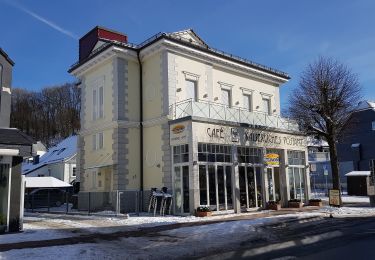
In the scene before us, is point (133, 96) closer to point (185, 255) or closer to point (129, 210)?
point (129, 210)

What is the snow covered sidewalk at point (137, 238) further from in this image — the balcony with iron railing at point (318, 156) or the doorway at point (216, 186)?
the balcony with iron railing at point (318, 156)

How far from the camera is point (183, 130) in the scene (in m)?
20.1

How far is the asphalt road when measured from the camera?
31.1 feet

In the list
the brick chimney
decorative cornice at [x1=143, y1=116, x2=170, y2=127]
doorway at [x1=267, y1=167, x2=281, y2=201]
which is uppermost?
the brick chimney

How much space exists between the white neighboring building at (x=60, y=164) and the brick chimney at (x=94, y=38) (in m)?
17.6

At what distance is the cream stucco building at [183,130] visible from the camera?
20391mm

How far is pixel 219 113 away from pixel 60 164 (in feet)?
88.0

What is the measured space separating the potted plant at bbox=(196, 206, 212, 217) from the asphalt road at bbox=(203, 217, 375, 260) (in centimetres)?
388

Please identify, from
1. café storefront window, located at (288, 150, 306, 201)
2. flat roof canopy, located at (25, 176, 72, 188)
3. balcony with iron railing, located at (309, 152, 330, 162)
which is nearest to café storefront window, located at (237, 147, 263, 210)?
café storefront window, located at (288, 150, 306, 201)

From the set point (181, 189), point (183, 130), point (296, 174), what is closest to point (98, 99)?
point (183, 130)

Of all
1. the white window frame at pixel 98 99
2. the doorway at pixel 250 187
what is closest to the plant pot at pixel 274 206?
the doorway at pixel 250 187

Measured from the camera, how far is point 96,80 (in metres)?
25.3

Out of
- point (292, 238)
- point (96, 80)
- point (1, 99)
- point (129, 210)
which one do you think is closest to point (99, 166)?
point (129, 210)

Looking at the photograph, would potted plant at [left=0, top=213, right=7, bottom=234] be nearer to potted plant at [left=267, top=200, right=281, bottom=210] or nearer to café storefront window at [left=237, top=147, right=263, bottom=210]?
café storefront window at [left=237, top=147, right=263, bottom=210]
